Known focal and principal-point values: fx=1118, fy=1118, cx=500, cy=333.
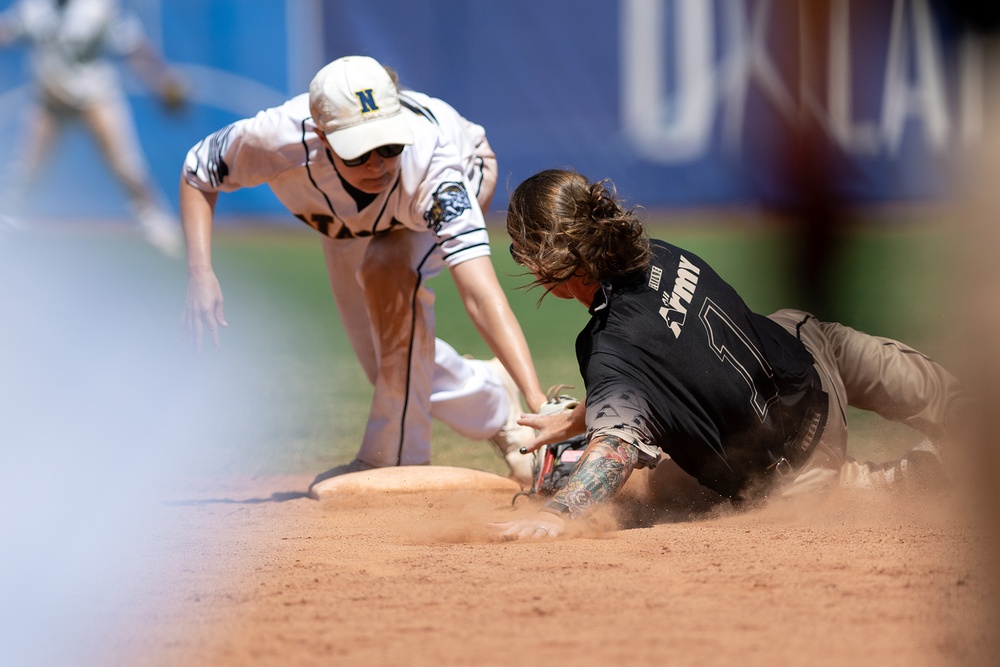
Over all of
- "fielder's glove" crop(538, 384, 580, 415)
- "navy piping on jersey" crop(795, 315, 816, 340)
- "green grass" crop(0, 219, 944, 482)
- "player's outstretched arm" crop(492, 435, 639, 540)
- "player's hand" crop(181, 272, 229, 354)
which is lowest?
"green grass" crop(0, 219, 944, 482)

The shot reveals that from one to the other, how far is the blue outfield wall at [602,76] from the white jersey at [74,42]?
32 centimetres

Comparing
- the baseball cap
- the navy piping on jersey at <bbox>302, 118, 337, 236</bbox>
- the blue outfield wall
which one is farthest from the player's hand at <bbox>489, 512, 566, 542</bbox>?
the blue outfield wall

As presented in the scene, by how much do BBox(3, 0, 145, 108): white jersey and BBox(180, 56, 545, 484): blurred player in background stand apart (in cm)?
873

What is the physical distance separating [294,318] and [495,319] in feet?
15.1

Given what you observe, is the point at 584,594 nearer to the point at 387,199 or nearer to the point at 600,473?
the point at 600,473

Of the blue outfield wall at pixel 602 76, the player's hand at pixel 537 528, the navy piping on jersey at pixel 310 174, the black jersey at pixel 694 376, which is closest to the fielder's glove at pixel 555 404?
the black jersey at pixel 694 376

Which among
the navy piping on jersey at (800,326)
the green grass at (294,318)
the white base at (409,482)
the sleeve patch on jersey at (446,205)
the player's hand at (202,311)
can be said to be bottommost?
the green grass at (294,318)

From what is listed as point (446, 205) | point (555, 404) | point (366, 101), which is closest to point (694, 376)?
point (555, 404)

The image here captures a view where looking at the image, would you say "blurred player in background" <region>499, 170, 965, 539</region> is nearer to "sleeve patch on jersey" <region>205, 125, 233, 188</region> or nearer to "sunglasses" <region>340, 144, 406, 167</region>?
"sunglasses" <region>340, 144, 406, 167</region>

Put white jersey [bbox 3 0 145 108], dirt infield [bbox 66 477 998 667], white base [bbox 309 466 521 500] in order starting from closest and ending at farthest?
dirt infield [bbox 66 477 998 667], white base [bbox 309 466 521 500], white jersey [bbox 3 0 145 108]

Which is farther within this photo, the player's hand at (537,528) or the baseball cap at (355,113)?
the baseball cap at (355,113)

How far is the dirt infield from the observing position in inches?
75.9

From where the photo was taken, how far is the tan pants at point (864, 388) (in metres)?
3.19

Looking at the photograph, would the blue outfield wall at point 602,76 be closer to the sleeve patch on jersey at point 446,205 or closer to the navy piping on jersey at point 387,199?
the navy piping on jersey at point 387,199
